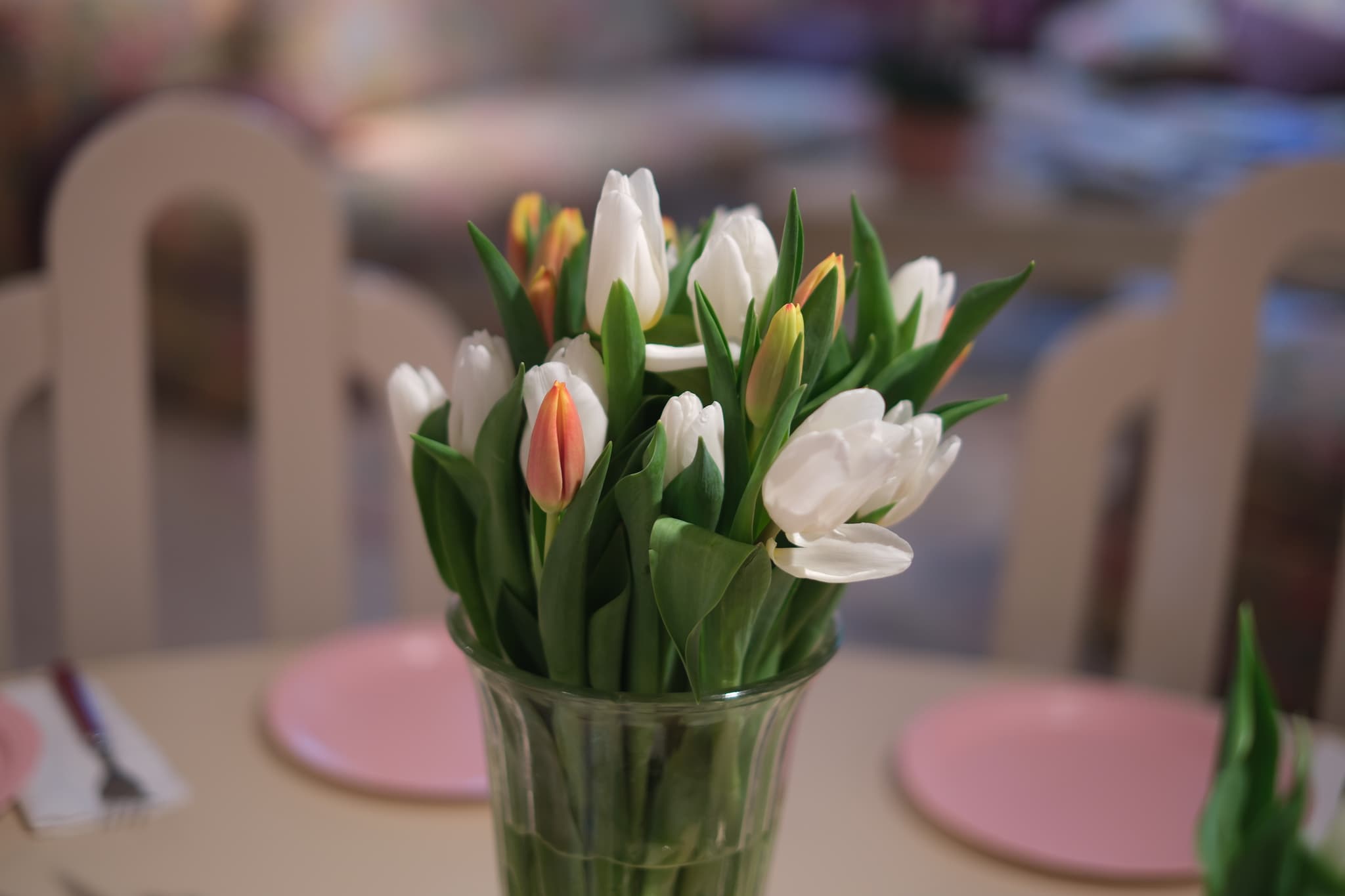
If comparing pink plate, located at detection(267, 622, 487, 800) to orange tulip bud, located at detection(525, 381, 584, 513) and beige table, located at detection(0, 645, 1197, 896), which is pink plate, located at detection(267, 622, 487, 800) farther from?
orange tulip bud, located at detection(525, 381, 584, 513)

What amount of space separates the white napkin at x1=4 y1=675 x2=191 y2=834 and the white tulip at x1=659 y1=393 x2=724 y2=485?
0.40 metres

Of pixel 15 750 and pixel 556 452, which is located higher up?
pixel 556 452

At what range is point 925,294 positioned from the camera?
1.73ft

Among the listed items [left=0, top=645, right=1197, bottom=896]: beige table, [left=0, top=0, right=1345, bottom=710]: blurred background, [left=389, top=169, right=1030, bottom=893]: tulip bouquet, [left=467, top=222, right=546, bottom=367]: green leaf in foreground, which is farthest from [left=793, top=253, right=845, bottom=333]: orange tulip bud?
[left=0, top=0, right=1345, bottom=710]: blurred background

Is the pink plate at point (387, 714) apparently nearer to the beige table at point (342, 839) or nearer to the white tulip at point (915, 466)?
the beige table at point (342, 839)

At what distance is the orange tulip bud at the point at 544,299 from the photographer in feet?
1.67

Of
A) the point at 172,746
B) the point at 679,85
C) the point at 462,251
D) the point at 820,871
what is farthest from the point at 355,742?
the point at 679,85

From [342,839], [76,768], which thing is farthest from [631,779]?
[76,768]

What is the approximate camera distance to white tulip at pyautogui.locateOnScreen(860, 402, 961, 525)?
0.43 meters

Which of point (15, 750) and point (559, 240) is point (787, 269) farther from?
point (15, 750)

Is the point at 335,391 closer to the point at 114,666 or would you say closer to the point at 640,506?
the point at 114,666

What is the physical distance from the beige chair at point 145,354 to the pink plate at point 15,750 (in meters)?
A: 0.28

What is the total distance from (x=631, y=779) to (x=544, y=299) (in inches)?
6.9

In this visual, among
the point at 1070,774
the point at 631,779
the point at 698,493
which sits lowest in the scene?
the point at 1070,774
